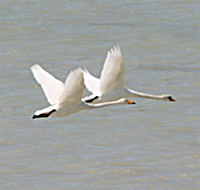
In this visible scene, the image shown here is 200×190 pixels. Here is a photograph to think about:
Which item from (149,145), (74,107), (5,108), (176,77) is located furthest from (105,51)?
(74,107)

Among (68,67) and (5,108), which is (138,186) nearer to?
(5,108)

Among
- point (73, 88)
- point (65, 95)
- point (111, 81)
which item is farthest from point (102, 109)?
point (73, 88)

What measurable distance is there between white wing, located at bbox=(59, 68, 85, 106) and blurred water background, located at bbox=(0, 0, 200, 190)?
2.07 m

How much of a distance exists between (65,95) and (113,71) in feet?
6.80

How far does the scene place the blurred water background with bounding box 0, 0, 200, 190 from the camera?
1848 cm

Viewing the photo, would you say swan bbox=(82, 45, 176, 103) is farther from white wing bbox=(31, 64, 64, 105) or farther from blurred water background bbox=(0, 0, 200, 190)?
blurred water background bbox=(0, 0, 200, 190)

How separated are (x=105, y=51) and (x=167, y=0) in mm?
10667

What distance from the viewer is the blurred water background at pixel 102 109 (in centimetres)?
1848

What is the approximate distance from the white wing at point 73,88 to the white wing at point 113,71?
1651 mm

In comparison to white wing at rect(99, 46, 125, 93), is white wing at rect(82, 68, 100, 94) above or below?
below

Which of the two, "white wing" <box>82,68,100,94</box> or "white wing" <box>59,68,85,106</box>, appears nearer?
"white wing" <box>59,68,85,106</box>

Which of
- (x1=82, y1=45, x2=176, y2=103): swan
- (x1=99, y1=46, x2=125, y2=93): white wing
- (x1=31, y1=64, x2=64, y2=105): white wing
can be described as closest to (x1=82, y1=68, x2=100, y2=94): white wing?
(x1=82, y1=45, x2=176, y2=103): swan

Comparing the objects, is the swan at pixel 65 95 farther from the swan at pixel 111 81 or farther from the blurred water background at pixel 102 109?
the blurred water background at pixel 102 109

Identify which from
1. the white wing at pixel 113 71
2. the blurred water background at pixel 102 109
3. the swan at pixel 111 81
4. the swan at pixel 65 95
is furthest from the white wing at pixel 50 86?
the blurred water background at pixel 102 109
